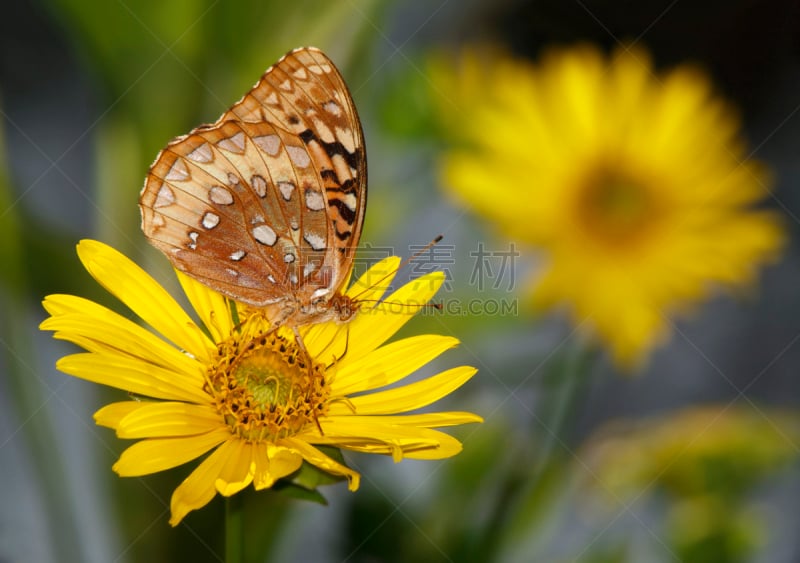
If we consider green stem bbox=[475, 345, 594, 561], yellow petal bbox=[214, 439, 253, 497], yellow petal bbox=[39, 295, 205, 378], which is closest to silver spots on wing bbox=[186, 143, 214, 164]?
yellow petal bbox=[39, 295, 205, 378]

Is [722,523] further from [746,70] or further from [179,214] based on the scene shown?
[746,70]

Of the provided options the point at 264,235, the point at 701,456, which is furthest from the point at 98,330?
the point at 701,456

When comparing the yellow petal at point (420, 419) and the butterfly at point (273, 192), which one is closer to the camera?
the yellow petal at point (420, 419)

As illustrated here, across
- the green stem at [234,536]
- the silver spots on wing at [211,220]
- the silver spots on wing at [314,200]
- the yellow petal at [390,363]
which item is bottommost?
the green stem at [234,536]

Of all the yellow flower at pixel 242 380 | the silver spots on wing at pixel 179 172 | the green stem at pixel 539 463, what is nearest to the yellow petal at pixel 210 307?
the yellow flower at pixel 242 380

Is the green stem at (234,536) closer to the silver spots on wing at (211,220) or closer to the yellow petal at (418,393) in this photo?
the yellow petal at (418,393)

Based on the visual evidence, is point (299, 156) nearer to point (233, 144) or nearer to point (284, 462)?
point (233, 144)
